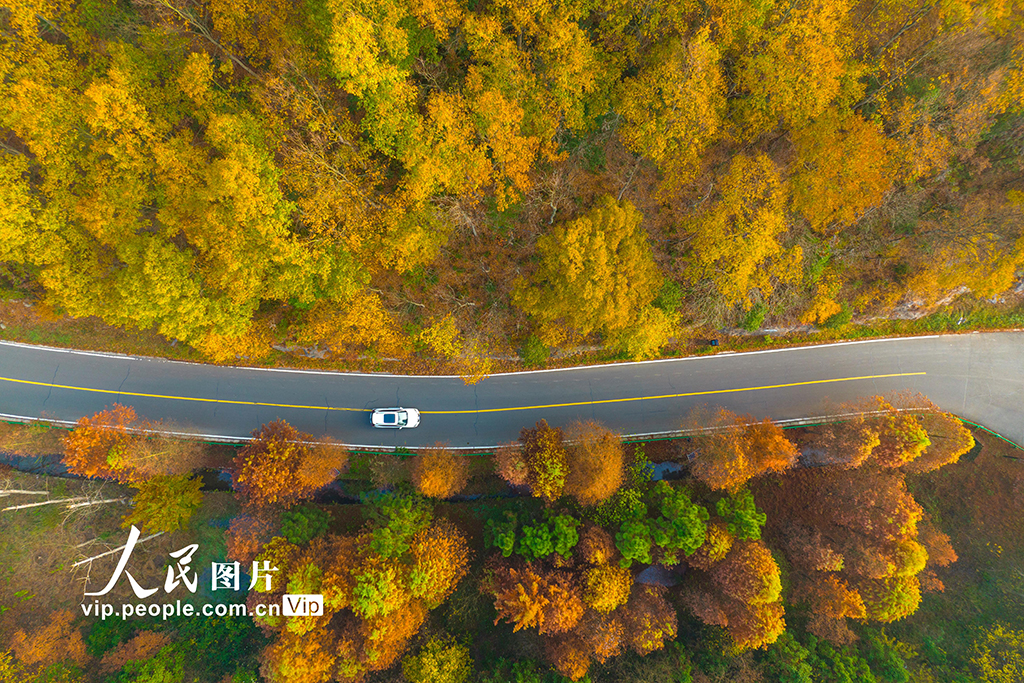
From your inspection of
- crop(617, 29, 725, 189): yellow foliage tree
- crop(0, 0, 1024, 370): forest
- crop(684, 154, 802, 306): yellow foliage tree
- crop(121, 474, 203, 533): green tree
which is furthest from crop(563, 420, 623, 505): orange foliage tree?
crop(121, 474, 203, 533): green tree

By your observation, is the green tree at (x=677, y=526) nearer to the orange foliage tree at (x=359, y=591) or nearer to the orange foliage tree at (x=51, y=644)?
the orange foliage tree at (x=359, y=591)

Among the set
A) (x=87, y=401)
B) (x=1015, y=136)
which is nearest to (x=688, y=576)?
(x=1015, y=136)

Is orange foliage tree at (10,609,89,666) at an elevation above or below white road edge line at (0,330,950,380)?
below

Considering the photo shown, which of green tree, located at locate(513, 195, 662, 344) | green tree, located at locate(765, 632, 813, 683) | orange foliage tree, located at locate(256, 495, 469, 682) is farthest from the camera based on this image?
green tree, located at locate(765, 632, 813, 683)

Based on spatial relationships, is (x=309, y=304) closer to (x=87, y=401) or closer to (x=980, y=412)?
(x=87, y=401)

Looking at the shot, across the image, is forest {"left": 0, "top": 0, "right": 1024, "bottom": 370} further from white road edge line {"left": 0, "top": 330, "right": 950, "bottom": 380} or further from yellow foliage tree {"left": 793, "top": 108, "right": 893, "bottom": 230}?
white road edge line {"left": 0, "top": 330, "right": 950, "bottom": 380}

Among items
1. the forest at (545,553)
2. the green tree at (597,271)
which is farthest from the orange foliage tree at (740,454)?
the green tree at (597,271)

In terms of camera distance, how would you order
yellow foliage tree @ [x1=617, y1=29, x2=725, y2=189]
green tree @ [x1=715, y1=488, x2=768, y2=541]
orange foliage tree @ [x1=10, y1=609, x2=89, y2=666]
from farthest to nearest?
orange foliage tree @ [x1=10, y1=609, x2=89, y2=666]
green tree @ [x1=715, y1=488, x2=768, y2=541]
yellow foliage tree @ [x1=617, y1=29, x2=725, y2=189]
